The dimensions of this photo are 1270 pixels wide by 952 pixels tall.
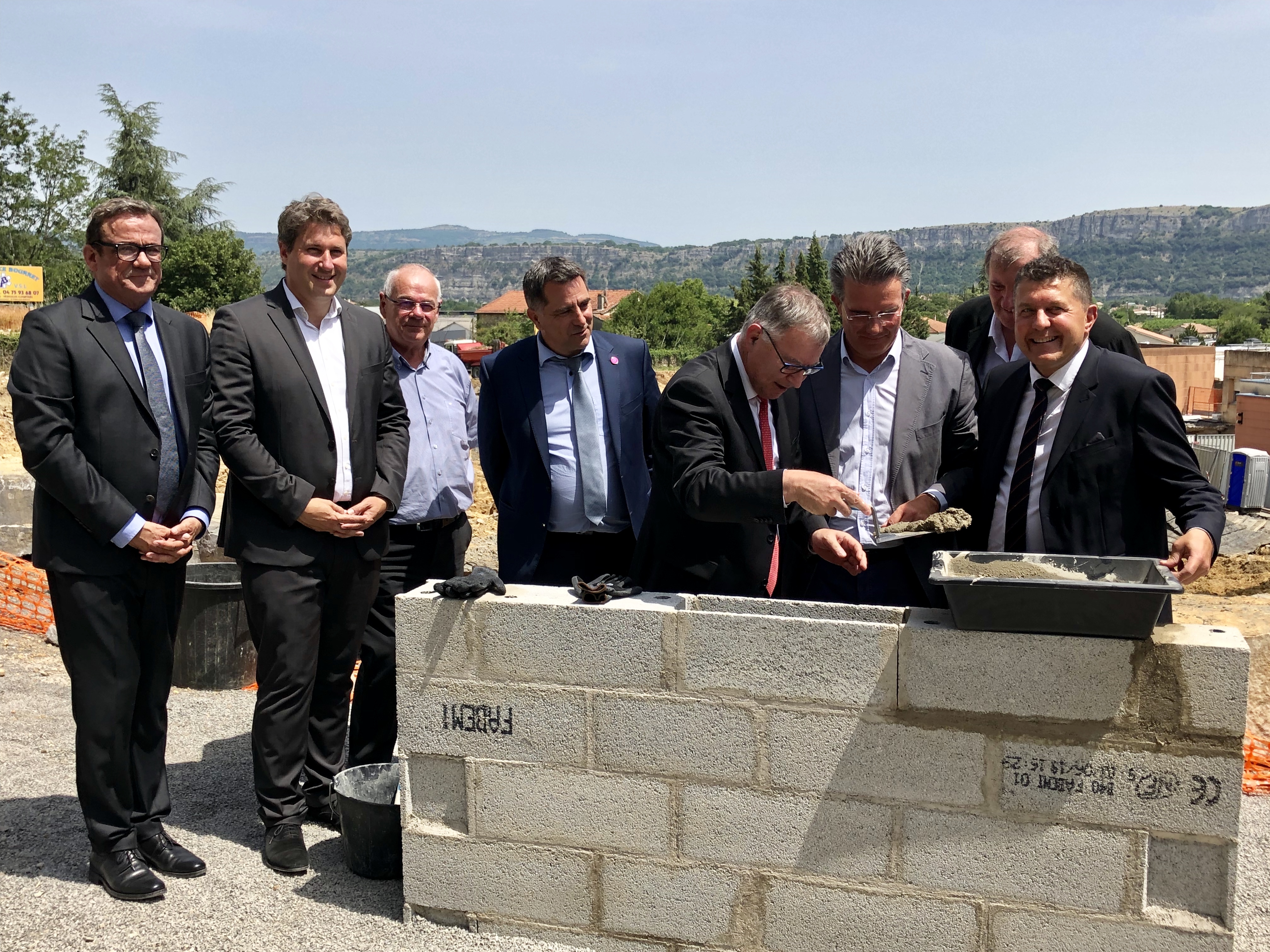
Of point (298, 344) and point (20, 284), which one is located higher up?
point (20, 284)

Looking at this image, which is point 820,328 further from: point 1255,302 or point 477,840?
point 1255,302

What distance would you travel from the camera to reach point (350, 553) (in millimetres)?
4262

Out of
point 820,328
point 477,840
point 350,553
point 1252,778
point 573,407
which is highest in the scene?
point 820,328

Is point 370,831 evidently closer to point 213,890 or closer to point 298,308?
point 213,890

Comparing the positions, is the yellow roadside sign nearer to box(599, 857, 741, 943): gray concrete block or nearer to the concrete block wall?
the concrete block wall

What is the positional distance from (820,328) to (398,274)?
8.00 ft

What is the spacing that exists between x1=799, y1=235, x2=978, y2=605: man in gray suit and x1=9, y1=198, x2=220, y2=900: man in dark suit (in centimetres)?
235

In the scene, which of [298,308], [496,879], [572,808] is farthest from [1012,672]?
[298,308]

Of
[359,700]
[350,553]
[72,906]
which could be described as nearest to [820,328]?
[350,553]

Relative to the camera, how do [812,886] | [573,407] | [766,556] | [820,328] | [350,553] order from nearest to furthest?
[812,886], [820,328], [766,556], [350,553], [573,407]

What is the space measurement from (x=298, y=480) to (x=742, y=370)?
1.69 m

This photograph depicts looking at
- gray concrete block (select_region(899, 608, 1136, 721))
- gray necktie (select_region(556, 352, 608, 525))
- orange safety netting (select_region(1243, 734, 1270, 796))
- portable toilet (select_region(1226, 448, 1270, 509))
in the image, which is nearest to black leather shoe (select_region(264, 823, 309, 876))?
gray necktie (select_region(556, 352, 608, 525))

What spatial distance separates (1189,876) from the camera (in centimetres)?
306

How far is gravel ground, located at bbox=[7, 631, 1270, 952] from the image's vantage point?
11.8 ft
